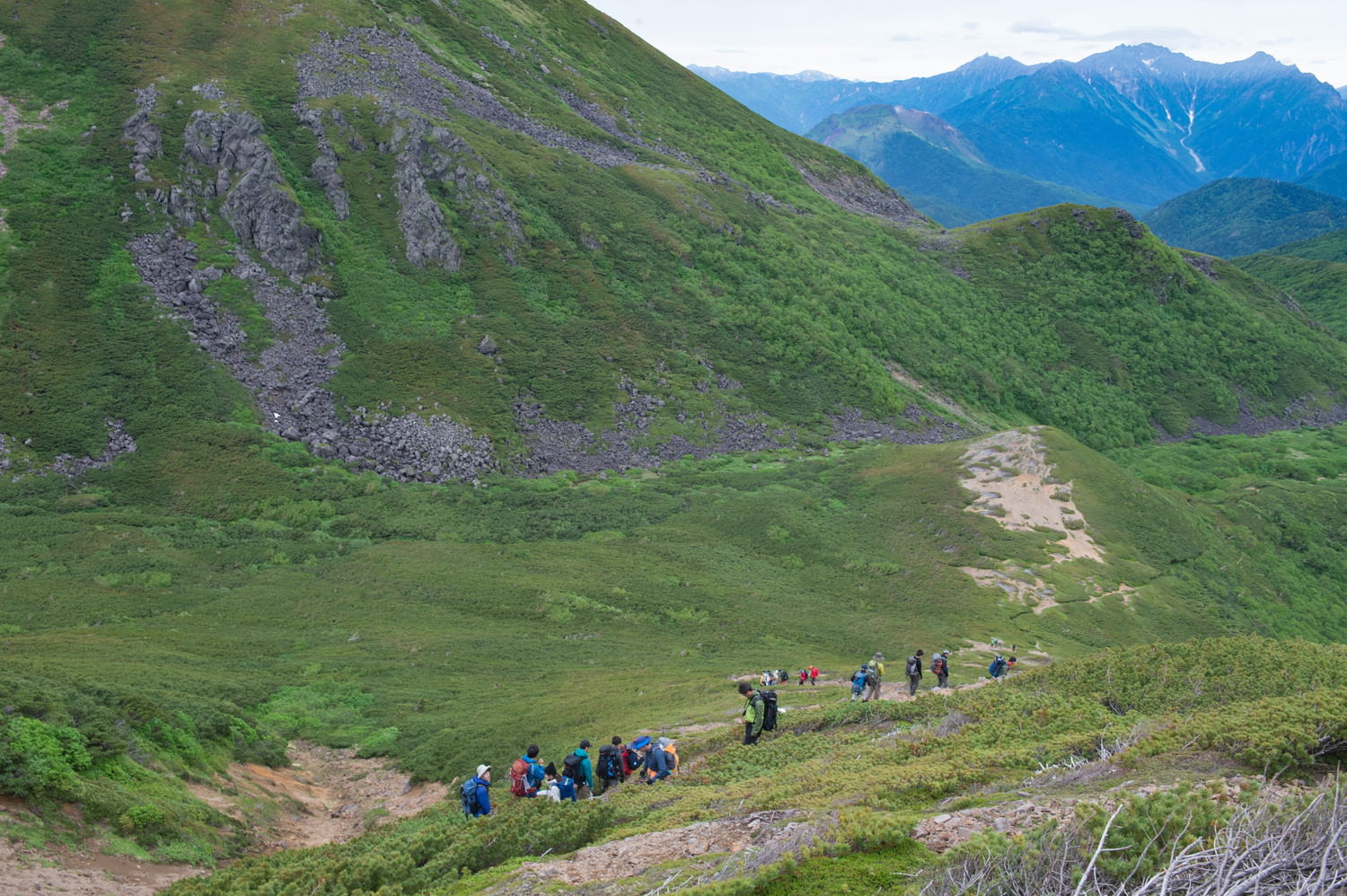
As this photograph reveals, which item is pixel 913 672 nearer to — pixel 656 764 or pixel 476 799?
pixel 656 764

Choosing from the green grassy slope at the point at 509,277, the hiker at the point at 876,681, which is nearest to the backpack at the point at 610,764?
the hiker at the point at 876,681

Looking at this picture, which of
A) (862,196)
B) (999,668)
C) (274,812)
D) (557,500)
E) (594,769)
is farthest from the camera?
(862,196)

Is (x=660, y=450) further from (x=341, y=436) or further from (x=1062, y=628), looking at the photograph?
(x=1062, y=628)

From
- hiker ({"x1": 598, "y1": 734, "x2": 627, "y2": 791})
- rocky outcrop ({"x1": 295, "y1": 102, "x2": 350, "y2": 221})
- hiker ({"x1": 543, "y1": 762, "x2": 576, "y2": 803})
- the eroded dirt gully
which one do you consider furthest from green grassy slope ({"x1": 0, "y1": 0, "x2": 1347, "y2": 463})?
hiker ({"x1": 543, "y1": 762, "x2": 576, "y2": 803})

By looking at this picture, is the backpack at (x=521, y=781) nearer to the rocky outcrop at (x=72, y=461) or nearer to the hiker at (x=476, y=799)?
the hiker at (x=476, y=799)

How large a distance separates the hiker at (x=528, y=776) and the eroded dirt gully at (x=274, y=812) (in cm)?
504

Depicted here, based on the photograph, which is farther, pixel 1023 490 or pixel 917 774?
pixel 1023 490

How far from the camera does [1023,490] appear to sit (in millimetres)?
59094

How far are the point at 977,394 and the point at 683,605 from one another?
64.3 m

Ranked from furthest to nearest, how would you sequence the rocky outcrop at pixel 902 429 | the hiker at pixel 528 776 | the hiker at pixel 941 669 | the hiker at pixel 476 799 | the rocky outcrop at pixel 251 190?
the rocky outcrop at pixel 902 429 → the rocky outcrop at pixel 251 190 → the hiker at pixel 941 669 → the hiker at pixel 528 776 → the hiker at pixel 476 799

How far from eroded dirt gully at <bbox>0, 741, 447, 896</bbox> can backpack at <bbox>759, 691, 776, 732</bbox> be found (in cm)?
987

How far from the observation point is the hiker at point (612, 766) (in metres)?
20.4

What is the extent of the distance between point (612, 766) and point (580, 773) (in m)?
0.90

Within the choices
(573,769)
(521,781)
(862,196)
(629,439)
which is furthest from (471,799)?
(862,196)
